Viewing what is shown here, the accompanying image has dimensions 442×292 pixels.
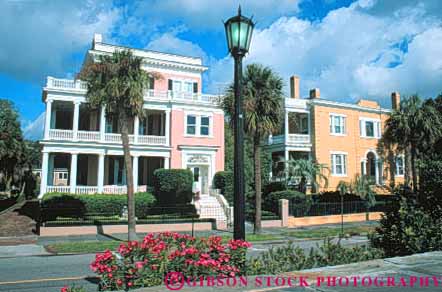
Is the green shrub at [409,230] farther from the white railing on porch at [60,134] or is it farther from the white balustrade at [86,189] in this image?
the white railing on porch at [60,134]

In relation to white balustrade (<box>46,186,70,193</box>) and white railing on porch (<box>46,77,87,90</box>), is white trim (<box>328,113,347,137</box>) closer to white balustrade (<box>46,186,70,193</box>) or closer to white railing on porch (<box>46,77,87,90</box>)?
white railing on porch (<box>46,77,87,90</box>)

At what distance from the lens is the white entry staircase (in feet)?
82.3

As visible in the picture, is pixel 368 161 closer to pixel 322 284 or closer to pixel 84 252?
pixel 84 252

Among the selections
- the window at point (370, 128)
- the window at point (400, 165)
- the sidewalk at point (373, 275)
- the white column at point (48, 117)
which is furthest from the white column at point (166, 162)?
the sidewalk at point (373, 275)

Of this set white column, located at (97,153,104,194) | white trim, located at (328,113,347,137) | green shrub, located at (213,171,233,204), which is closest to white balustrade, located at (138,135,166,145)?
white column, located at (97,153,104,194)

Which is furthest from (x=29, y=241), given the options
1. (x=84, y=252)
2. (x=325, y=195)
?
(x=325, y=195)

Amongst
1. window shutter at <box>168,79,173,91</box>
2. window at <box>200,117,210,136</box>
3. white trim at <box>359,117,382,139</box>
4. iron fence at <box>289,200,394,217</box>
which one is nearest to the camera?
iron fence at <box>289,200,394,217</box>

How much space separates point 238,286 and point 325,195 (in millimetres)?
28154

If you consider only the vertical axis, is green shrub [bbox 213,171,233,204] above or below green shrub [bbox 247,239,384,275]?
above

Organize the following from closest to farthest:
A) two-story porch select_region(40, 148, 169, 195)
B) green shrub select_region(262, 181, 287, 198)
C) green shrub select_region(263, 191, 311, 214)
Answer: green shrub select_region(263, 191, 311, 214), two-story porch select_region(40, 148, 169, 195), green shrub select_region(262, 181, 287, 198)

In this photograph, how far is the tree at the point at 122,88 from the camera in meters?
17.1

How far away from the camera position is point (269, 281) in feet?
15.1

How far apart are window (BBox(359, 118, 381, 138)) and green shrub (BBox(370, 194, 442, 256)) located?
32086mm

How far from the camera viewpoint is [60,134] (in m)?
27.7
